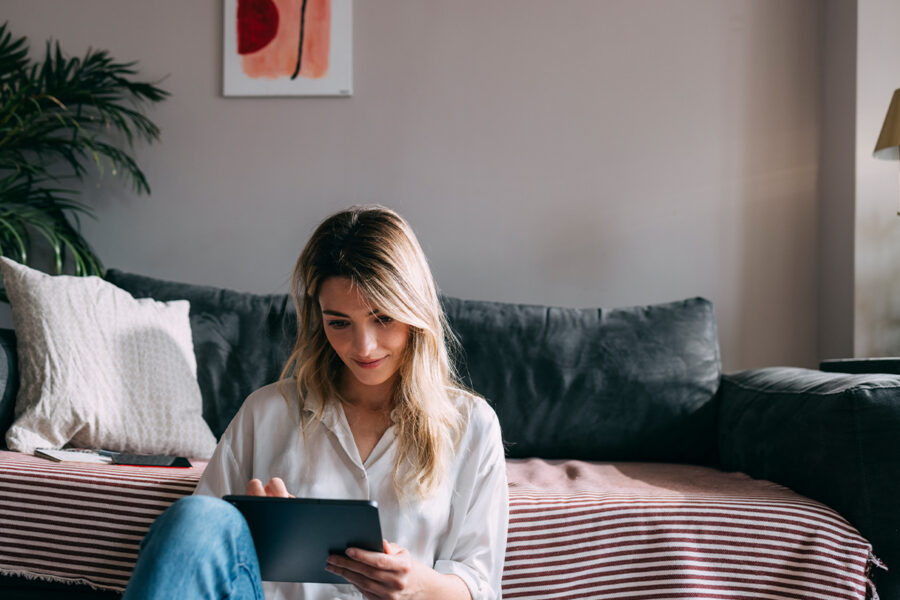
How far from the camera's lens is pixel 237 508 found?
90 cm

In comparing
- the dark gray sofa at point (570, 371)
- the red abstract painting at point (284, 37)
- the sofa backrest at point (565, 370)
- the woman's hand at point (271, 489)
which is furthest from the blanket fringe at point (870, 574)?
the red abstract painting at point (284, 37)

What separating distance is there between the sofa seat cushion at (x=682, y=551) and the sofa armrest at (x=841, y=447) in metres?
0.05

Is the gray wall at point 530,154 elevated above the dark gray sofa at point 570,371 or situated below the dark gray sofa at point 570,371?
above

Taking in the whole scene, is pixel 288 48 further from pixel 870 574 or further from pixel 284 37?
pixel 870 574

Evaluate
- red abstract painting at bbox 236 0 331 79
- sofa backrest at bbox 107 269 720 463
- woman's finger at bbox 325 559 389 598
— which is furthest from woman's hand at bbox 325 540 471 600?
red abstract painting at bbox 236 0 331 79

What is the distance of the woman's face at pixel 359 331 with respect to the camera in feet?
3.65

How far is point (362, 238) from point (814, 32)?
1982 mm

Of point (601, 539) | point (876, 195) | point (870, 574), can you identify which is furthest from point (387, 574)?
point (876, 195)

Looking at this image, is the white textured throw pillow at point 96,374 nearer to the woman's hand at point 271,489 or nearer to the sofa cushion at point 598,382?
the sofa cushion at point 598,382

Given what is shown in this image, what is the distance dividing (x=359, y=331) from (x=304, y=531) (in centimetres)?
33

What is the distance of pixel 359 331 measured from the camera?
112 centimetres

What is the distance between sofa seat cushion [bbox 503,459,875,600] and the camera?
133 cm

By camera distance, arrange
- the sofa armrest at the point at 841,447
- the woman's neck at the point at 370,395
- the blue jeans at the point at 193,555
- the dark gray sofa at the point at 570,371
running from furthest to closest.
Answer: the dark gray sofa at the point at 570,371 < the sofa armrest at the point at 841,447 < the woman's neck at the point at 370,395 < the blue jeans at the point at 193,555

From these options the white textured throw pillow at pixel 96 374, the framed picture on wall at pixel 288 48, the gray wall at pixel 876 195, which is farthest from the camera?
the framed picture on wall at pixel 288 48
